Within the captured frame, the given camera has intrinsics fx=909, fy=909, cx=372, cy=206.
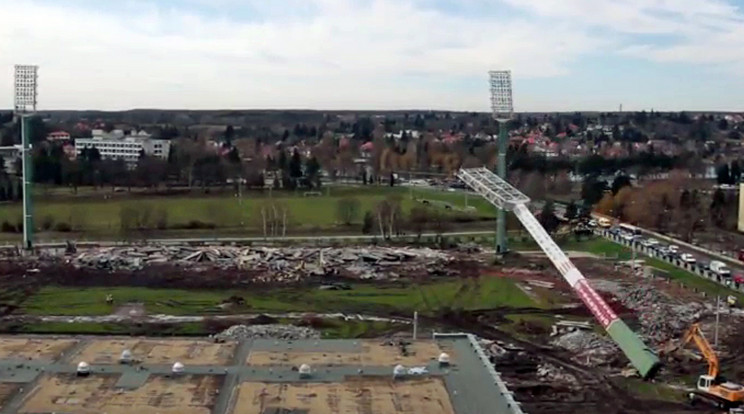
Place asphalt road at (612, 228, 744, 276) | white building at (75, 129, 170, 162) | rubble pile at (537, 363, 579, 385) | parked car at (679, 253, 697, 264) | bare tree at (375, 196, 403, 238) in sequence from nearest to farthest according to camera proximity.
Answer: rubble pile at (537, 363, 579, 385) → asphalt road at (612, 228, 744, 276) → parked car at (679, 253, 697, 264) → bare tree at (375, 196, 403, 238) → white building at (75, 129, 170, 162)

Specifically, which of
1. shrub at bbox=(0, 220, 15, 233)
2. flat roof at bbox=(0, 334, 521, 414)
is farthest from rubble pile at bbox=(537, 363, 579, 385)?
shrub at bbox=(0, 220, 15, 233)

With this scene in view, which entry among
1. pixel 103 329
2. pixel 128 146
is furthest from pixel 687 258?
pixel 128 146

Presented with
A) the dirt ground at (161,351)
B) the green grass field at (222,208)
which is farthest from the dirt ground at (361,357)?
the green grass field at (222,208)

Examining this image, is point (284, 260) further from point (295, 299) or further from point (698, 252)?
point (698, 252)

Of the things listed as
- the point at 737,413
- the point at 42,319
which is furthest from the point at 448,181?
the point at 737,413

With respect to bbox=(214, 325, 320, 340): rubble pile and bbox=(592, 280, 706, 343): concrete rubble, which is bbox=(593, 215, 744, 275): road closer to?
bbox=(592, 280, 706, 343): concrete rubble

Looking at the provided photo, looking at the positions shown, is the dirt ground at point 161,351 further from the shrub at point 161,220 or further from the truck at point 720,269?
the shrub at point 161,220
